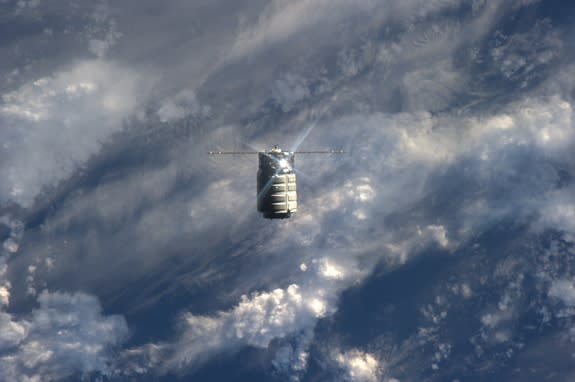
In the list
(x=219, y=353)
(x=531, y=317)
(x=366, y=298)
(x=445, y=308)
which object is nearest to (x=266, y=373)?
(x=219, y=353)

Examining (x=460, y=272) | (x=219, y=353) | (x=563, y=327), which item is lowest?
(x=219, y=353)

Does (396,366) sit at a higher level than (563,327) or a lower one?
lower

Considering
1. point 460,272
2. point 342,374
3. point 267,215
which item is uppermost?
point 267,215

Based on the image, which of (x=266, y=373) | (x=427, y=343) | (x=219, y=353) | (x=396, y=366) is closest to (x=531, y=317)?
(x=427, y=343)

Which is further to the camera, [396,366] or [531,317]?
[396,366]

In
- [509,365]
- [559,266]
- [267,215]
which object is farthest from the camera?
[509,365]

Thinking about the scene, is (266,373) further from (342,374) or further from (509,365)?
(509,365)

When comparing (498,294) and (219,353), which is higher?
(498,294)

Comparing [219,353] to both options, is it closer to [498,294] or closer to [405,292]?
[405,292]

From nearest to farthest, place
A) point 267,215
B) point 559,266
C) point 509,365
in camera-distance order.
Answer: point 267,215 → point 559,266 → point 509,365
